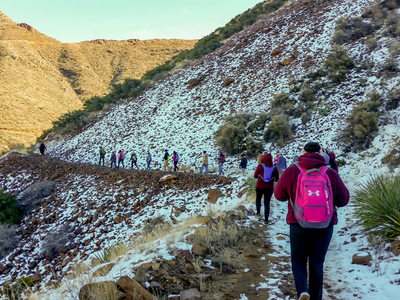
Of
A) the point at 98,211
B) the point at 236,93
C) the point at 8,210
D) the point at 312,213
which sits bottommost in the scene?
the point at 8,210

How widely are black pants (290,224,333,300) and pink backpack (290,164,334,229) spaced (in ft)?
0.36

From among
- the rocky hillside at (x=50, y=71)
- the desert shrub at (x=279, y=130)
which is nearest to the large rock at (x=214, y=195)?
the desert shrub at (x=279, y=130)

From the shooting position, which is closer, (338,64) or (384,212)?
(384,212)

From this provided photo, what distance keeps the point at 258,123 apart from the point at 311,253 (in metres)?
16.3

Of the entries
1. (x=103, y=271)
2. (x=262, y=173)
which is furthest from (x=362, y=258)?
(x=103, y=271)

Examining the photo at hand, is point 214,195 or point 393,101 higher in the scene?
point 393,101

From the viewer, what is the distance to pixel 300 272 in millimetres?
2820

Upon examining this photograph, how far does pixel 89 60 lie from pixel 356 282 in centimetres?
8068

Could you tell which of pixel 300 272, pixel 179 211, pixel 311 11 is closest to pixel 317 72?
pixel 311 11

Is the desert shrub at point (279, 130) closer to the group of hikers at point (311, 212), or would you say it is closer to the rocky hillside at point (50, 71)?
→ the group of hikers at point (311, 212)

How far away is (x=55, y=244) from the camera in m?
9.29

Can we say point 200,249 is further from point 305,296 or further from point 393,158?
point 393,158

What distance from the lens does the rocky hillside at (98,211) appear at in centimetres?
888

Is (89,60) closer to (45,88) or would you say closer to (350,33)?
(45,88)
